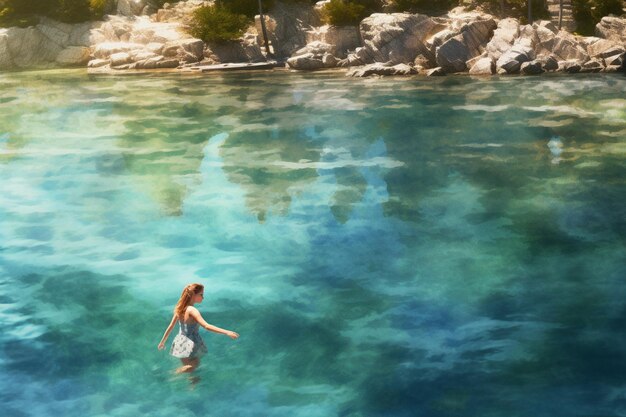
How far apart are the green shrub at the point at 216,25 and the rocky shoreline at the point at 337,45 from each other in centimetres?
63

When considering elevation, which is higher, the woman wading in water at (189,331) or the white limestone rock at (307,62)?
the woman wading in water at (189,331)

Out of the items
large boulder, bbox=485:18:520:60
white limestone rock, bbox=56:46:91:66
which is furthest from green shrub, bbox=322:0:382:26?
white limestone rock, bbox=56:46:91:66

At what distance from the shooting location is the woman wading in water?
450 inches

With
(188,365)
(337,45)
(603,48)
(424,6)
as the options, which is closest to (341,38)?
(337,45)

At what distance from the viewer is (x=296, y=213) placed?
66.9 ft

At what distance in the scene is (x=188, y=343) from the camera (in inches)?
468

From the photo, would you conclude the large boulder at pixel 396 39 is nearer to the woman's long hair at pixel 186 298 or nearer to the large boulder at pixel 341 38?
the large boulder at pixel 341 38

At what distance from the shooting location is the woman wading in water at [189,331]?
11.4m

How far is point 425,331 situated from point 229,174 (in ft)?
40.5

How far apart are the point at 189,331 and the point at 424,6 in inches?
1704

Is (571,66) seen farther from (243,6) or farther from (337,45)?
(243,6)

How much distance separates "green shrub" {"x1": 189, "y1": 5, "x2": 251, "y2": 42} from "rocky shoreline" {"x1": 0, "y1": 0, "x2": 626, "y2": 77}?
0.63 m

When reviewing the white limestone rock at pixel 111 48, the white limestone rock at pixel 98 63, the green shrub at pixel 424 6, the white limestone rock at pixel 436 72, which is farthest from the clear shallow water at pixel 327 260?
the white limestone rock at pixel 111 48

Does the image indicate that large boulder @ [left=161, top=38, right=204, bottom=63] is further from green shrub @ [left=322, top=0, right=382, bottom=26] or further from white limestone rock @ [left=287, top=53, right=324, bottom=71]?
green shrub @ [left=322, top=0, right=382, bottom=26]
